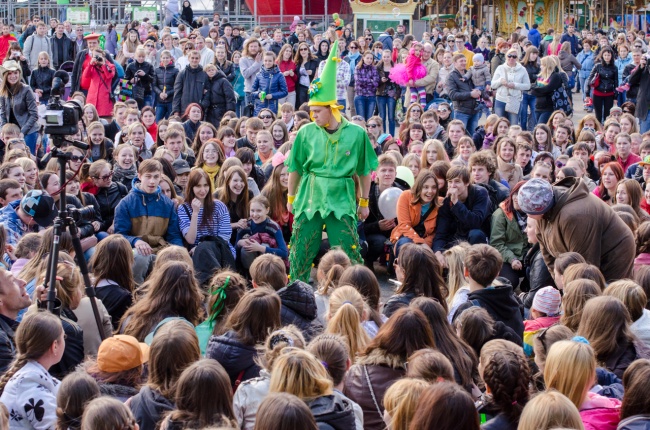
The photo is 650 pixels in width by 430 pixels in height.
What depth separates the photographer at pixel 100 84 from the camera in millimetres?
15844

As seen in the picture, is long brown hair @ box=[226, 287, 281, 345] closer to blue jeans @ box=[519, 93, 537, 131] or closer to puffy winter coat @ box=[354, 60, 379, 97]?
blue jeans @ box=[519, 93, 537, 131]

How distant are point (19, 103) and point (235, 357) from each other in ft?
30.3

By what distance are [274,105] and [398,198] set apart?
7673mm

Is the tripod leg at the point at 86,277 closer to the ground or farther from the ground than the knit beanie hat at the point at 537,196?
closer to the ground

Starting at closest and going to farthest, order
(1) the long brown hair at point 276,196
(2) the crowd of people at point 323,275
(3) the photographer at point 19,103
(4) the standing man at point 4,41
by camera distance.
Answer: (2) the crowd of people at point 323,275, (1) the long brown hair at point 276,196, (3) the photographer at point 19,103, (4) the standing man at point 4,41

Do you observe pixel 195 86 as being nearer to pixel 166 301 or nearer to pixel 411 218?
pixel 411 218

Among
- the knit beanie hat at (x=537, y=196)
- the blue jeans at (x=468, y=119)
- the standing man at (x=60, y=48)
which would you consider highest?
the standing man at (x=60, y=48)

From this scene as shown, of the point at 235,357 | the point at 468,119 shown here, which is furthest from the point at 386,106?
the point at 235,357

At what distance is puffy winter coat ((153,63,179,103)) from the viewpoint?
659 inches

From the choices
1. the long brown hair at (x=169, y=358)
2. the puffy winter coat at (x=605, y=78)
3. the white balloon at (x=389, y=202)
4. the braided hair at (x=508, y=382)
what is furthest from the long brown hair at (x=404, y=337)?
the puffy winter coat at (x=605, y=78)

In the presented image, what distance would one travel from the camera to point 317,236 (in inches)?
317

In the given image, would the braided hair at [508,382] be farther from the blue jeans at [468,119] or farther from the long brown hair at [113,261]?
the blue jeans at [468,119]

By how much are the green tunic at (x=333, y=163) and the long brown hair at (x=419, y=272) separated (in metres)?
1.49

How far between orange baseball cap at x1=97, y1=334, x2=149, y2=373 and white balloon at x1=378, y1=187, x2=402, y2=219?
194 inches
